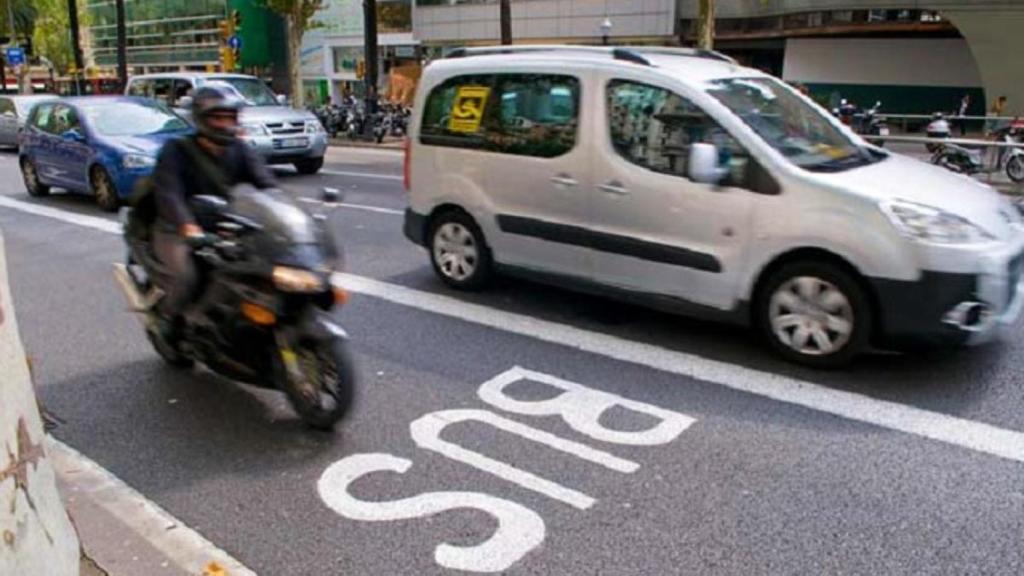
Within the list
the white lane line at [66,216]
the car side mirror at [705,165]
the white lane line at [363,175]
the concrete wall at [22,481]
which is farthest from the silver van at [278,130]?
the concrete wall at [22,481]

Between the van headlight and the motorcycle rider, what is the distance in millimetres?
3437

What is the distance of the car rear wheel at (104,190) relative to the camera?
34.7 ft

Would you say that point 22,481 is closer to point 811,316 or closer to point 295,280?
Result: point 295,280

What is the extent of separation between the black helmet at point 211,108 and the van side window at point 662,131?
242cm

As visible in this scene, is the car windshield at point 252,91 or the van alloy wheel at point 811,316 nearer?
the van alloy wheel at point 811,316

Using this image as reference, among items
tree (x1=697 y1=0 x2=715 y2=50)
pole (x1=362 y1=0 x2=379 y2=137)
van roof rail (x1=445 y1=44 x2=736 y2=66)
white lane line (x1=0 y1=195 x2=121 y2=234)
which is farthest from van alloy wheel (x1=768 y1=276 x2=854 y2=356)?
pole (x1=362 y1=0 x2=379 y2=137)

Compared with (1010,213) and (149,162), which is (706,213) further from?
(149,162)

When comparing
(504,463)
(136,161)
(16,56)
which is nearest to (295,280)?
(504,463)

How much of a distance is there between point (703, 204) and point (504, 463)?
7.08 ft

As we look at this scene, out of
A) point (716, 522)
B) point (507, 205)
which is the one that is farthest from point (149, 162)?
point (716, 522)

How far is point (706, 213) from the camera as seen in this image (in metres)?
4.93

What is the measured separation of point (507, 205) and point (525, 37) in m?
31.0

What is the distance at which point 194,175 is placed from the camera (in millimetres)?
4332

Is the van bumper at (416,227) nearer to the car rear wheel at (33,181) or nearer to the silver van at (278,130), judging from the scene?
the silver van at (278,130)
